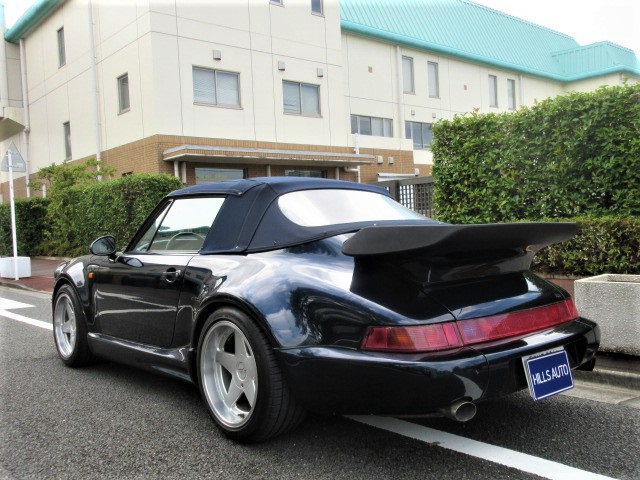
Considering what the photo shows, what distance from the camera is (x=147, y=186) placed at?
43.7 ft

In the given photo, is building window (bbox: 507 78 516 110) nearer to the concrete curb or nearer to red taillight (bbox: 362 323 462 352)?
the concrete curb

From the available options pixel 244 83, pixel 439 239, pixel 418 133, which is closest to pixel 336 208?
pixel 439 239

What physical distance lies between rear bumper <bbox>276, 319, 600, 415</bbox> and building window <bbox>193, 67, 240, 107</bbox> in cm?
1561

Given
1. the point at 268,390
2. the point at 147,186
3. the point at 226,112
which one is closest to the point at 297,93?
the point at 226,112

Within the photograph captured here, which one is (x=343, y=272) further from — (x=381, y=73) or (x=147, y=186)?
(x=381, y=73)

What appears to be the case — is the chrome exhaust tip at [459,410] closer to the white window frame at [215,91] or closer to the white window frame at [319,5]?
the white window frame at [215,91]

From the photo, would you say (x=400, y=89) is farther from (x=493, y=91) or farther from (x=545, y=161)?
(x=545, y=161)

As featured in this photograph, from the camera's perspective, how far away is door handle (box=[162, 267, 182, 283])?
355cm

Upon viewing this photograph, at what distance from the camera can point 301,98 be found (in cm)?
1964

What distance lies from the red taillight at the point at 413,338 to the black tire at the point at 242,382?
21.8 inches

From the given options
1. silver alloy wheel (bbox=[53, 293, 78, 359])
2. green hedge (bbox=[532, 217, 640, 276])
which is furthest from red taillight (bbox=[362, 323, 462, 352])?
green hedge (bbox=[532, 217, 640, 276])

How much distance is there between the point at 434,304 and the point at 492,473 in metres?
0.83

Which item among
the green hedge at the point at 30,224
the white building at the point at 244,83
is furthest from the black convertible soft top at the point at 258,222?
the green hedge at the point at 30,224

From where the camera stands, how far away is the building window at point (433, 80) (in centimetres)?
2634
